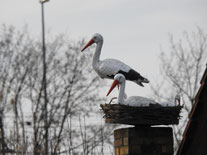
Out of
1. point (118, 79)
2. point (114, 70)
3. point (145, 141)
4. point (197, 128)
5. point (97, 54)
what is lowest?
point (145, 141)

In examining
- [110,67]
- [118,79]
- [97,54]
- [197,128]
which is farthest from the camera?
[197,128]

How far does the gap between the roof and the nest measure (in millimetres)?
1293

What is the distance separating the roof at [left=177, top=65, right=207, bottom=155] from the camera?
11945mm

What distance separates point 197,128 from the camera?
12.3 m

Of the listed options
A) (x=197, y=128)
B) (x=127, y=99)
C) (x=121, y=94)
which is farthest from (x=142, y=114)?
(x=197, y=128)

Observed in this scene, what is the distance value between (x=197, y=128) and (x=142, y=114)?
1.98 metres

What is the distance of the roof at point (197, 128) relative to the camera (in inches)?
470

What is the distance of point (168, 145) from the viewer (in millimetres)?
10641

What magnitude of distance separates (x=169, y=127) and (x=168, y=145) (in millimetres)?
268

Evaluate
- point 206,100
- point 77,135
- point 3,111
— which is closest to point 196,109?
point 206,100

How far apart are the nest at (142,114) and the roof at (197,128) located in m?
1.29

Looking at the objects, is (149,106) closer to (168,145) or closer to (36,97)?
(168,145)

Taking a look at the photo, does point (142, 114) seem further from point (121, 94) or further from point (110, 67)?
point (110, 67)

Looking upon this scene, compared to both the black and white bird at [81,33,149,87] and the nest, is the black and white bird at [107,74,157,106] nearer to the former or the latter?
the nest
